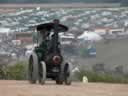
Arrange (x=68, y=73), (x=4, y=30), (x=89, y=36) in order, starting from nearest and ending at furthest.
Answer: (x=68, y=73)
(x=89, y=36)
(x=4, y=30)

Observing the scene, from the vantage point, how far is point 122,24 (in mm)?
36469

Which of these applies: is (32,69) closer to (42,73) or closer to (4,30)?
(42,73)

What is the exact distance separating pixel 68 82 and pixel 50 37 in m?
1.53

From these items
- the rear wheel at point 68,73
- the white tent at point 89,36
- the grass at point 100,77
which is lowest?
the grass at point 100,77

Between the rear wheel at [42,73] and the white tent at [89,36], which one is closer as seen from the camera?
the rear wheel at [42,73]

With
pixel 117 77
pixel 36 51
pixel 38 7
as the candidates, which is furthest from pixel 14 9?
pixel 36 51

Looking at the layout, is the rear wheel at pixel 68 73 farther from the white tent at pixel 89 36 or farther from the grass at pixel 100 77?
the white tent at pixel 89 36

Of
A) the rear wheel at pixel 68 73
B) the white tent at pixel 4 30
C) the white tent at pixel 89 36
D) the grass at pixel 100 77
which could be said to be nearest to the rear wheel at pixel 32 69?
the rear wheel at pixel 68 73

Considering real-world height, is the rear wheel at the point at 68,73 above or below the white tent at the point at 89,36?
above

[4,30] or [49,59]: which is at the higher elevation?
[49,59]

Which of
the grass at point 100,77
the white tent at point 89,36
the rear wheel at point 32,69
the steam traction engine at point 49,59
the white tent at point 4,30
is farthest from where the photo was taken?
the white tent at point 4,30

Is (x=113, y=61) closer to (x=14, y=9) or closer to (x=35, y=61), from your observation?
(x=14, y=9)

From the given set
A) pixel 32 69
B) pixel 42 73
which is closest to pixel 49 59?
pixel 42 73

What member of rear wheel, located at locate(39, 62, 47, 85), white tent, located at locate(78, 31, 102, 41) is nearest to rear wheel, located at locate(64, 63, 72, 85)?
rear wheel, located at locate(39, 62, 47, 85)
